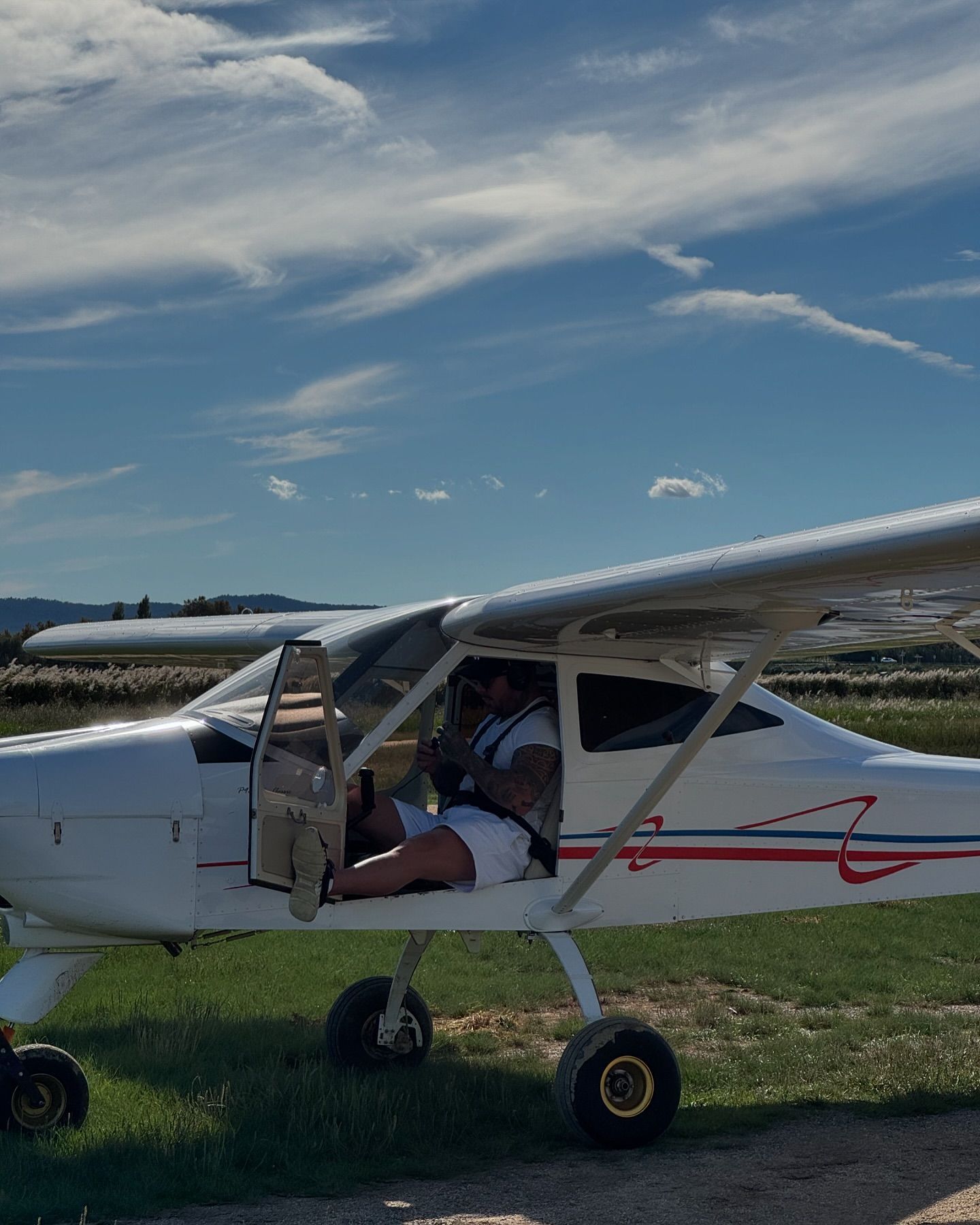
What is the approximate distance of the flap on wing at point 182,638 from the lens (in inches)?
364

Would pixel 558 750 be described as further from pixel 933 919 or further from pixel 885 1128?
pixel 933 919

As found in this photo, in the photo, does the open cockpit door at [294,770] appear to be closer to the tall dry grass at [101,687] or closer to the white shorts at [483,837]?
the white shorts at [483,837]

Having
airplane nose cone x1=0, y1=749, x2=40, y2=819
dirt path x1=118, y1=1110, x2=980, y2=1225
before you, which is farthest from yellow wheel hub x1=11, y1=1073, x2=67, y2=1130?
airplane nose cone x1=0, y1=749, x2=40, y2=819

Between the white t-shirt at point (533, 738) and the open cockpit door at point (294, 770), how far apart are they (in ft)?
3.91

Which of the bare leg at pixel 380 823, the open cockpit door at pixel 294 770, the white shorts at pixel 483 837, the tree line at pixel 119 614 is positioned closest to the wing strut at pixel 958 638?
the white shorts at pixel 483 837

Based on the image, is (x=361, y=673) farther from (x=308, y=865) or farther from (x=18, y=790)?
(x=18, y=790)

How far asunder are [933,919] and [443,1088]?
7.08 meters

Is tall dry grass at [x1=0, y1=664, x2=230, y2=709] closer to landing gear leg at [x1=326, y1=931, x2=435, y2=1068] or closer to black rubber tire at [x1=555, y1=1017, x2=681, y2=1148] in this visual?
landing gear leg at [x1=326, y1=931, x2=435, y2=1068]

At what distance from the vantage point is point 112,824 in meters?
5.52

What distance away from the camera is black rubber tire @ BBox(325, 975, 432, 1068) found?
7.38 m

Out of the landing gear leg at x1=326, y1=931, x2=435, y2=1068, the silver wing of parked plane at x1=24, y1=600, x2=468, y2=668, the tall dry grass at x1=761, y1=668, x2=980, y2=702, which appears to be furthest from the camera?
the tall dry grass at x1=761, y1=668, x2=980, y2=702

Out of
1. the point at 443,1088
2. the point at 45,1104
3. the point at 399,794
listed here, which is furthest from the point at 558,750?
the point at 45,1104

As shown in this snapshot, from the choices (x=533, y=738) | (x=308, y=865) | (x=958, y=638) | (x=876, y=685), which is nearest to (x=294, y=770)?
(x=308, y=865)

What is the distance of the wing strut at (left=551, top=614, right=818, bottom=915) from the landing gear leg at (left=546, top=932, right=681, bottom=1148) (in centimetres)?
61
